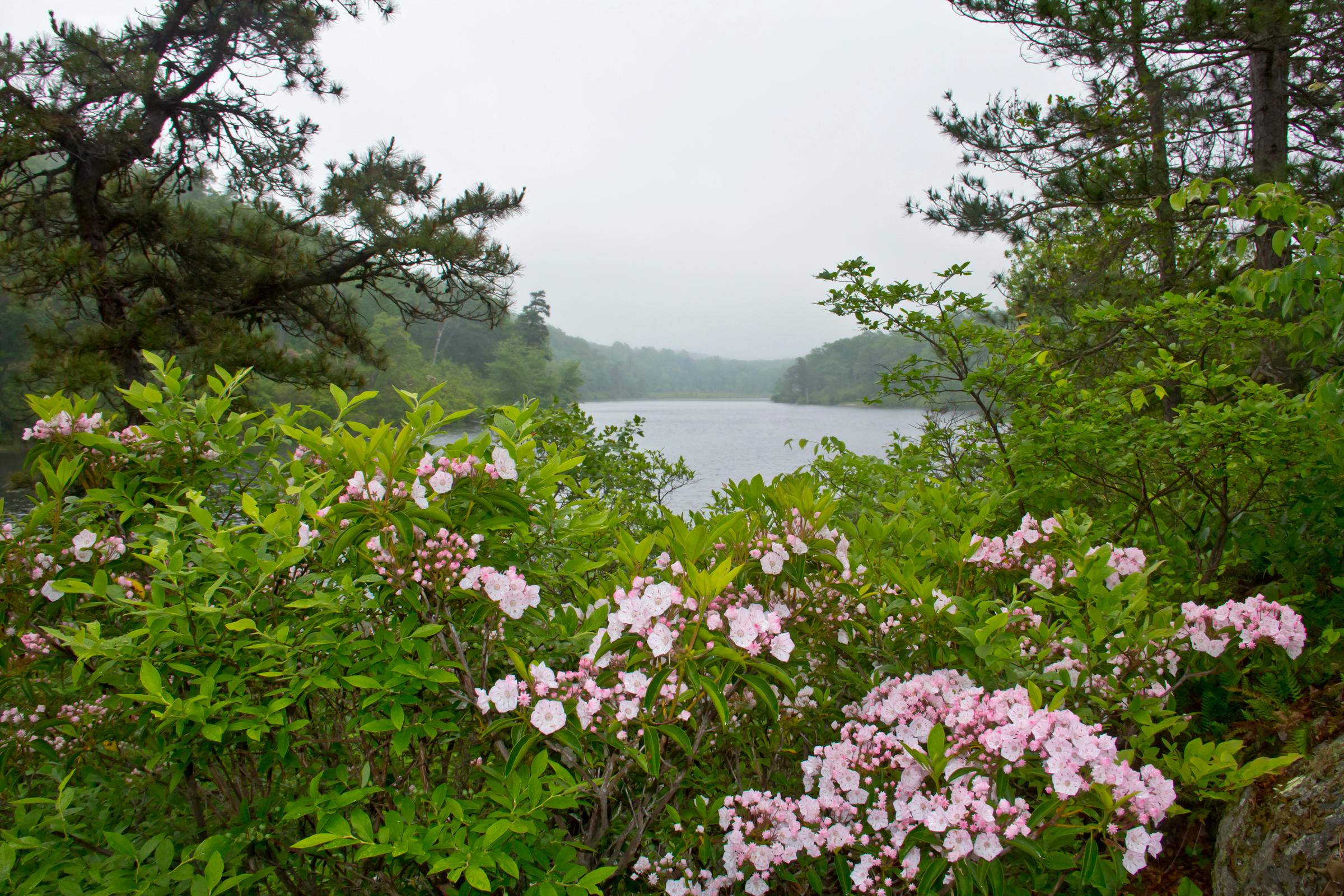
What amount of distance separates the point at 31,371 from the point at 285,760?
25.0ft

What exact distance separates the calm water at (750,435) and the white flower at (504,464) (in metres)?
2.65

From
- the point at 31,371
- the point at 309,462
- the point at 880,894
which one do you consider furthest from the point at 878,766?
the point at 31,371

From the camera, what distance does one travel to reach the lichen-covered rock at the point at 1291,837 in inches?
55.4

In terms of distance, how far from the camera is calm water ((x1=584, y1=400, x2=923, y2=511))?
44.4 ft

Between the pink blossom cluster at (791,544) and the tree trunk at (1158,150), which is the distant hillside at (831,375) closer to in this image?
the tree trunk at (1158,150)

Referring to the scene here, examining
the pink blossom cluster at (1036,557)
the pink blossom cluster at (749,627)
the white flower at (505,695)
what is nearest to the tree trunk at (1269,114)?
the pink blossom cluster at (1036,557)

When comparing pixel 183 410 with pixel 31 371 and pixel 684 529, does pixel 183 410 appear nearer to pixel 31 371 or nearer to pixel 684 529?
pixel 684 529

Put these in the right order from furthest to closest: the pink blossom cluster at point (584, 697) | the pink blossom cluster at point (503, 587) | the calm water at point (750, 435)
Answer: the calm water at point (750, 435) → the pink blossom cluster at point (503, 587) → the pink blossom cluster at point (584, 697)

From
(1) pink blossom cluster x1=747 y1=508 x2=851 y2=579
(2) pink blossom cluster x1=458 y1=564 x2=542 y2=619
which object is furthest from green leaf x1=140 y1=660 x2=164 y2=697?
(1) pink blossom cluster x1=747 y1=508 x2=851 y2=579

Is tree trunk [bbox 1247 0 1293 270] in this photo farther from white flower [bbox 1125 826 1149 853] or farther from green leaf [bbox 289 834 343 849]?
green leaf [bbox 289 834 343 849]

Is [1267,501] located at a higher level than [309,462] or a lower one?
lower

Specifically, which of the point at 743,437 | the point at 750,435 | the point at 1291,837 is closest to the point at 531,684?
the point at 1291,837

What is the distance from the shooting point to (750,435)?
23.3 m

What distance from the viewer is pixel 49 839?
158 centimetres
